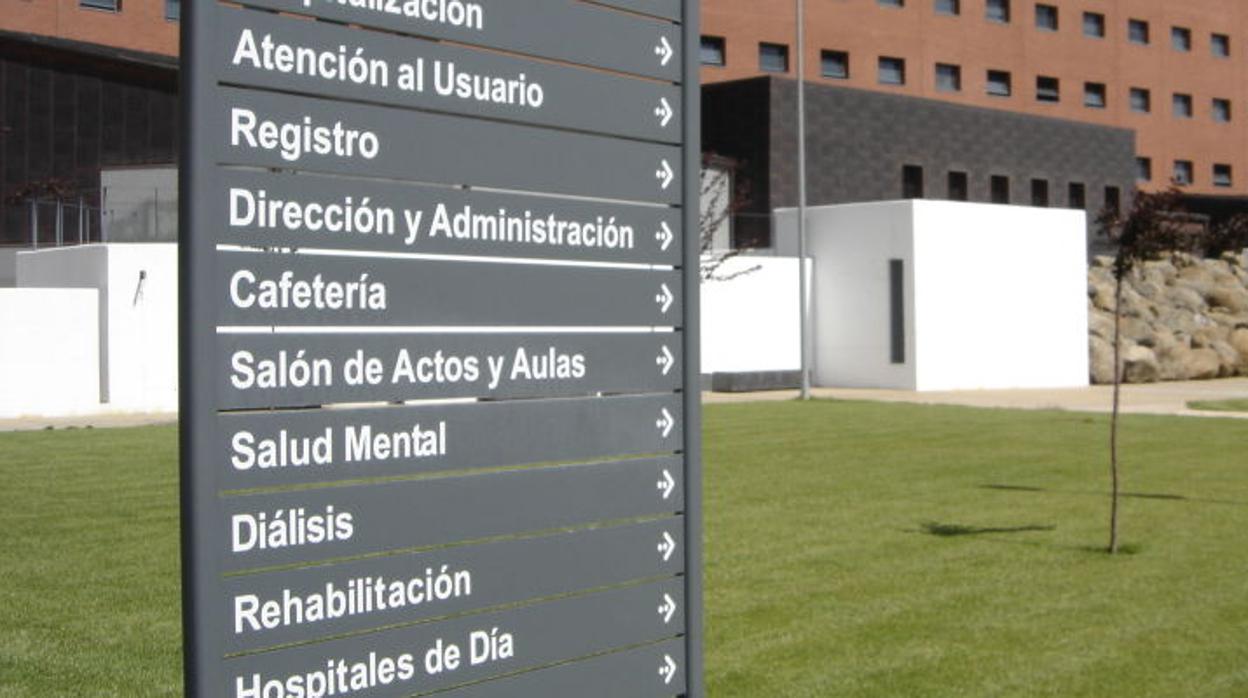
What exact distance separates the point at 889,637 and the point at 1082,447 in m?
12.6

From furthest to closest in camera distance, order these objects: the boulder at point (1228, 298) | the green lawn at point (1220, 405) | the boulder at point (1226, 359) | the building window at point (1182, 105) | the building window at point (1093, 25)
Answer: the building window at point (1182, 105) < the building window at point (1093, 25) < the boulder at point (1228, 298) < the boulder at point (1226, 359) < the green lawn at point (1220, 405)

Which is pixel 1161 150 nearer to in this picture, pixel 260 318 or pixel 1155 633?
pixel 1155 633

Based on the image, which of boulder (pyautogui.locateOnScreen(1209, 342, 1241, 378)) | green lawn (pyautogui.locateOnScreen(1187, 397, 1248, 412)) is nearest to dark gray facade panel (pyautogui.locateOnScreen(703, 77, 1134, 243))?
boulder (pyautogui.locateOnScreen(1209, 342, 1241, 378))

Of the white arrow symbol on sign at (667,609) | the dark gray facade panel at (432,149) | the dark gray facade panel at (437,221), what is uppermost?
the dark gray facade panel at (432,149)

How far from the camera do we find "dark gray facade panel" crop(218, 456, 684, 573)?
3529 mm

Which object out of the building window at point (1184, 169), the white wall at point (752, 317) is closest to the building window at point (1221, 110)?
the building window at point (1184, 169)

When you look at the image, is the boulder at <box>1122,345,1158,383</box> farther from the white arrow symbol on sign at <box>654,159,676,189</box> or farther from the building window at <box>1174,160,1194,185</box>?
the white arrow symbol on sign at <box>654,159,676,189</box>

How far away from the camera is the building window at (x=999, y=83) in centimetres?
6109

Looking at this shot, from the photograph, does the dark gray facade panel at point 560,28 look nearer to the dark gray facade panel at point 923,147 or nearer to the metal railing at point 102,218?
the metal railing at point 102,218

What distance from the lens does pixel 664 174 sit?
4578mm

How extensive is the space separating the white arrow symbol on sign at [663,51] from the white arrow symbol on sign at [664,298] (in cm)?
66

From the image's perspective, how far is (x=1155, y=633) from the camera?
8.70 m

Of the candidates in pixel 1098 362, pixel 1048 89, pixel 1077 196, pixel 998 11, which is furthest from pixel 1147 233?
pixel 1048 89

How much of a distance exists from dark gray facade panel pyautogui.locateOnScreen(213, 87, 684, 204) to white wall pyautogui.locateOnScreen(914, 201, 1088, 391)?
33.0 m
